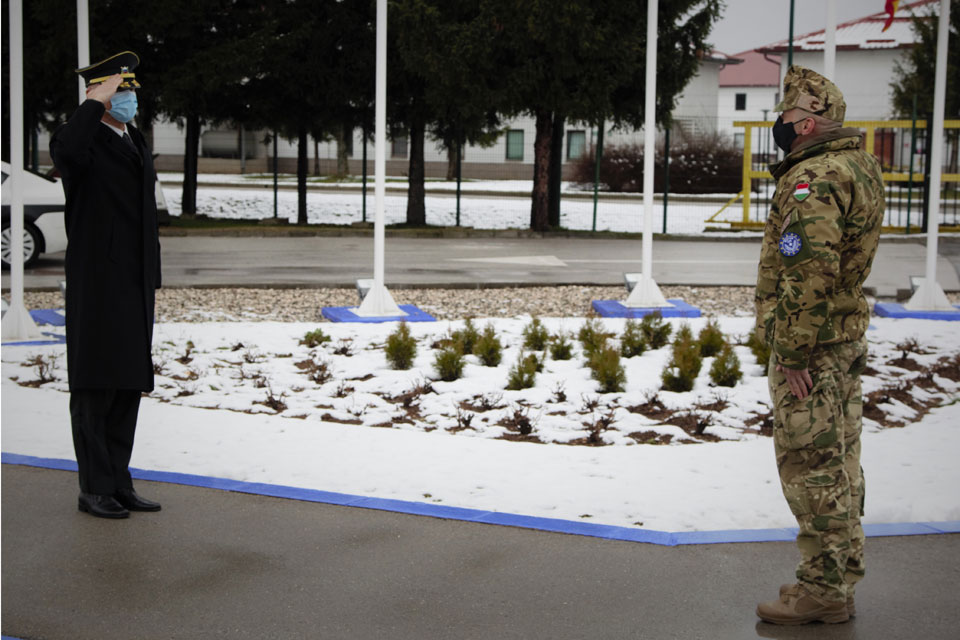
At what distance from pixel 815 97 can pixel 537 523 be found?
7.33ft

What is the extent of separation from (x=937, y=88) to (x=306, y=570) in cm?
823

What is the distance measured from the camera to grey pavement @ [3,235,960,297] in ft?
46.3

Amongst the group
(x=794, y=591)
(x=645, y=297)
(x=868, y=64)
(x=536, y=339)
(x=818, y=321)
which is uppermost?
(x=868, y=64)

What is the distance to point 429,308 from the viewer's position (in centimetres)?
1212

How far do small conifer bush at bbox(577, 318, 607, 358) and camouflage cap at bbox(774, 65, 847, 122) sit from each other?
4.76 meters

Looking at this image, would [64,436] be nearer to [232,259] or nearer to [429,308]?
[429,308]

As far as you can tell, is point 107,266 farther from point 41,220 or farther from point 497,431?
point 41,220

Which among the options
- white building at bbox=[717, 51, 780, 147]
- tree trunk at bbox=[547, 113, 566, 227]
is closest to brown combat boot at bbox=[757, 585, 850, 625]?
tree trunk at bbox=[547, 113, 566, 227]

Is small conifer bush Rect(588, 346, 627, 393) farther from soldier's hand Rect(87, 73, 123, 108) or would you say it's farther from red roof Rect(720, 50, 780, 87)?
red roof Rect(720, 50, 780, 87)

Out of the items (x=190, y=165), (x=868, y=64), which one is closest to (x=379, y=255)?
(x=190, y=165)

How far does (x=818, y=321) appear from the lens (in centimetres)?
385

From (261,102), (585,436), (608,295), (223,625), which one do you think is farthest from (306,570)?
(261,102)

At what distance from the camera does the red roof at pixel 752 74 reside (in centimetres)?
7381

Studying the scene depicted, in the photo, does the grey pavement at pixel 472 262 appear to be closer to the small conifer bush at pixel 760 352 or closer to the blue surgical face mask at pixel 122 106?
the small conifer bush at pixel 760 352
